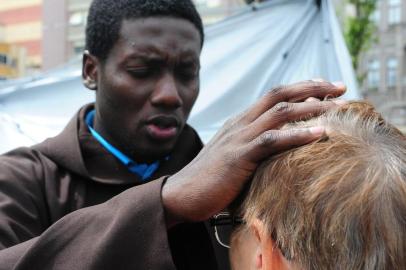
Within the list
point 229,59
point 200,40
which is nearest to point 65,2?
point 229,59

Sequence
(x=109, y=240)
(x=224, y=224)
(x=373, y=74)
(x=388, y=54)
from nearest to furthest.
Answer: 1. (x=109, y=240)
2. (x=224, y=224)
3. (x=388, y=54)
4. (x=373, y=74)

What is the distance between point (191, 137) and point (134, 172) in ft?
0.67

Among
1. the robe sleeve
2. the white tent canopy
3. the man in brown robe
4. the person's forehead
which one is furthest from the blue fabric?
the white tent canopy

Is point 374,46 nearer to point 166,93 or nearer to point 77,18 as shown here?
point 77,18

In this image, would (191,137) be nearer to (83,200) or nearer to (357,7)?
(83,200)

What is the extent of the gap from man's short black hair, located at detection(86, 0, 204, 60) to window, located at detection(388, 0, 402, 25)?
1907 centimetres

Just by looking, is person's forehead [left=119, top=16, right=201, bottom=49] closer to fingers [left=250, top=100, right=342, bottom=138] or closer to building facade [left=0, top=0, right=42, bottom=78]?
fingers [left=250, top=100, right=342, bottom=138]

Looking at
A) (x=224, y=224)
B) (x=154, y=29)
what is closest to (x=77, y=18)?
(x=154, y=29)

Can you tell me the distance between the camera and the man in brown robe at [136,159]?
890mm

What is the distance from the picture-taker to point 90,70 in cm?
165

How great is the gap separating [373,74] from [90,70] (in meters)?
19.3

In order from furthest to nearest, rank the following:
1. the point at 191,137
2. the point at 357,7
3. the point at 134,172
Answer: the point at 357,7 → the point at 191,137 → the point at 134,172

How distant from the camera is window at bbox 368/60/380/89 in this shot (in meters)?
19.5

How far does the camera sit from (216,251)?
121 cm
